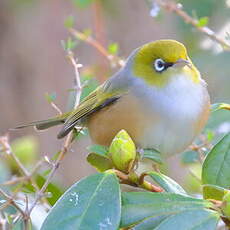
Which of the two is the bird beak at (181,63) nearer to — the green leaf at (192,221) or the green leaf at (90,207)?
the green leaf at (90,207)

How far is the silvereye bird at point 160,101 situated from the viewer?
2.09 m

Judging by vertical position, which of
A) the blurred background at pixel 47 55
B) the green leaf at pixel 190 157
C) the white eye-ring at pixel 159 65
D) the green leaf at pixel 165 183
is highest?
the white eye-ring at pixel 159 65

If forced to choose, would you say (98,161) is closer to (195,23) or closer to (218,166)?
(218,166)

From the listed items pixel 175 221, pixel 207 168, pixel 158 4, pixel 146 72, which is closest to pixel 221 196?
pixel 207 168

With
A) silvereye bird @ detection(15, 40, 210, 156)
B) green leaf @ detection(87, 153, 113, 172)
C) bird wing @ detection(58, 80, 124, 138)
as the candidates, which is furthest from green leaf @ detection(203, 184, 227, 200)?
bird wing @ detection(58, 80, 124, 138)

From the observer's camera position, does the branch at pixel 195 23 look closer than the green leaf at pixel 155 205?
No

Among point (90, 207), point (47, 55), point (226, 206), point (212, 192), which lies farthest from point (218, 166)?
point (47, 55)

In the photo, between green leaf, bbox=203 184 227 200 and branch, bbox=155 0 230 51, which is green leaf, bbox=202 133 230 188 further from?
branch, bbox=155 0 230 51

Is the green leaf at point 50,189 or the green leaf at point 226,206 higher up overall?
the green leaf at point 226,206

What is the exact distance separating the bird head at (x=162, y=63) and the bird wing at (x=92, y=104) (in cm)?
11

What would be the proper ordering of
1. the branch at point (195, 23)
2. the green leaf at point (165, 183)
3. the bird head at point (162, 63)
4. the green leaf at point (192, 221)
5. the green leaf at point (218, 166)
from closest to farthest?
the green leaf at point (192, 221) → the green leaf at point (165, 183) → the green leaf at point (218, 166) → the bird head at point (162, 63) → the branch at point (195, 23)

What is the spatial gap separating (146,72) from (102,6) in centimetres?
152

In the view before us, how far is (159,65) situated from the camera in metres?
2.12

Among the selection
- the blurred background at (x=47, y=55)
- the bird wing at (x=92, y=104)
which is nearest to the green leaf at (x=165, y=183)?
the bird wing at (x=92, y=104)
